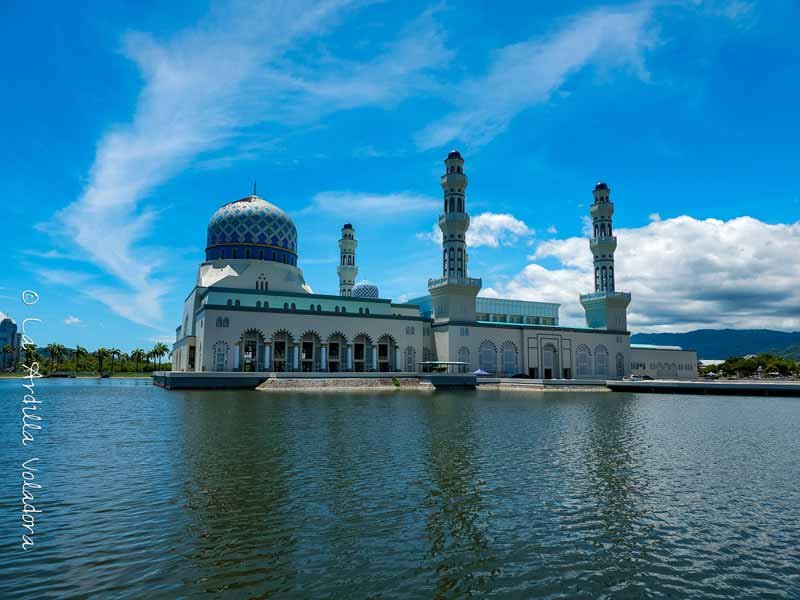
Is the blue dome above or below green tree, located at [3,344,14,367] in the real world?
above

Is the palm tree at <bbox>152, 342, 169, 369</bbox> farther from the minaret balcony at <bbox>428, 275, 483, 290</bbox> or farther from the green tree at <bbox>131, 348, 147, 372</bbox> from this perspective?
the minaret balcony at <bbox>428, 275, 483, 290</bbox>

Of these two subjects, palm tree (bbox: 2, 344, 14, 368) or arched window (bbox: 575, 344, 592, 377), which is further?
palm tree (bbox: 2, 344, 14, 368)

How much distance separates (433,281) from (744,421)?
45157 millimetres

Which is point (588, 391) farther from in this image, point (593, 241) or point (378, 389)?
point (593, 241)

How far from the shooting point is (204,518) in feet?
33.5

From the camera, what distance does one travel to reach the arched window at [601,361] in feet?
250

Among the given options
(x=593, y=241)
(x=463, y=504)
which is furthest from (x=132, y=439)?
(x=593, y=241)

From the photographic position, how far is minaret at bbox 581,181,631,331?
253 feet

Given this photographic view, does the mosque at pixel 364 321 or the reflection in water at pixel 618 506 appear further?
the mosque at pixel 364 321

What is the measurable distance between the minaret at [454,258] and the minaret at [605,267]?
69.9 ft

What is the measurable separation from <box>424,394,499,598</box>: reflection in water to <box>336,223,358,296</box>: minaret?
67.0 meters

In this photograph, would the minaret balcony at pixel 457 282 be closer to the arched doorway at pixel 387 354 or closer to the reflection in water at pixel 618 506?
the arched doorway at pixel 387 354

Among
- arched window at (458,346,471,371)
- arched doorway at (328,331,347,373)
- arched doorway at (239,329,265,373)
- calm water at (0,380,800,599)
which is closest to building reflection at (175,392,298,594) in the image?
calm water at (0,380,800,599)

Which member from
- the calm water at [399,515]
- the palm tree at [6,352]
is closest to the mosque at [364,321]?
the calm water at [399,515]
